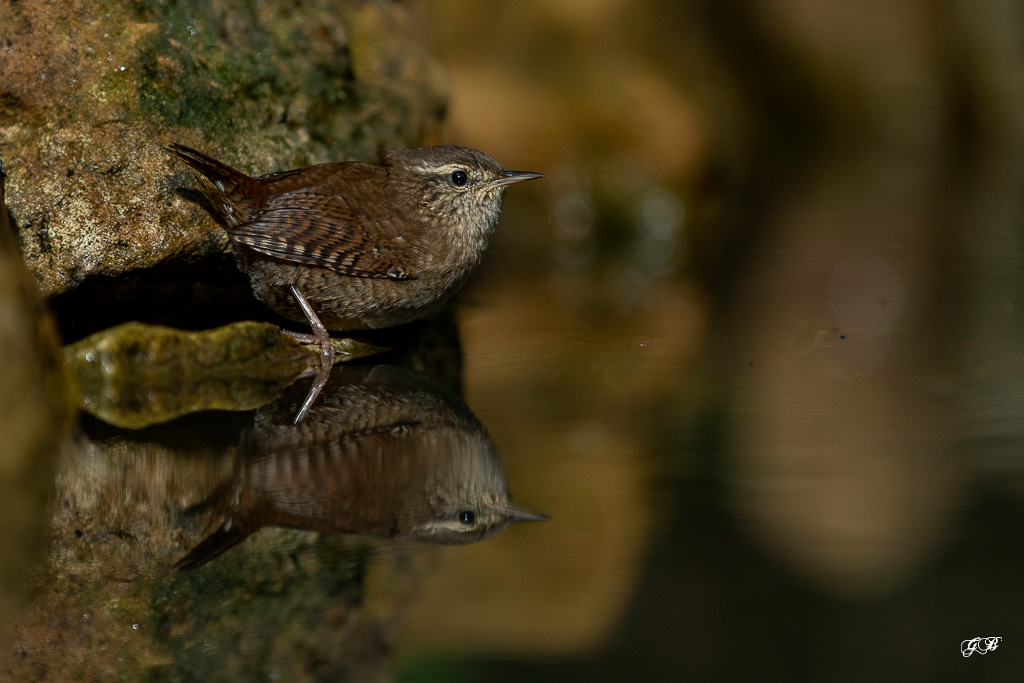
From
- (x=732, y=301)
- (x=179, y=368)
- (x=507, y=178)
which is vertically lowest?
(x=732, y=301)

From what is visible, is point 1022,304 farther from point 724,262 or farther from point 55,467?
point 55,467

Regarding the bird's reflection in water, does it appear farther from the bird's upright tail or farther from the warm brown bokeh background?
the bird's upright tail

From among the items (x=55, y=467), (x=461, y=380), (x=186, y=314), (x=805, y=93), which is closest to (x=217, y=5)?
(x=186, y=314)

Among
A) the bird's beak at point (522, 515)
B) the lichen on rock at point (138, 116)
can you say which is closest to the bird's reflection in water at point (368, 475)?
the bird's beak at point (522, 515)

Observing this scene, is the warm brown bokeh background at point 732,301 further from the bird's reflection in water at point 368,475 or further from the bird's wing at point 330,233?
the bird's wing at point 330,233

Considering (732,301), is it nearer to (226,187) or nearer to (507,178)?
(507,178)

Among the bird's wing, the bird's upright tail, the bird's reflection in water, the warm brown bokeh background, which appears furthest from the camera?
the bird's wing

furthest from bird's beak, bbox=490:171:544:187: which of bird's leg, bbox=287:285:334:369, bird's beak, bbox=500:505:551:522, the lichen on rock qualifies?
bird's beak, bbox=500:505:551:522

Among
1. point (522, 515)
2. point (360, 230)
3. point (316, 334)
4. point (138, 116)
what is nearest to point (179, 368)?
point (316, 334)
